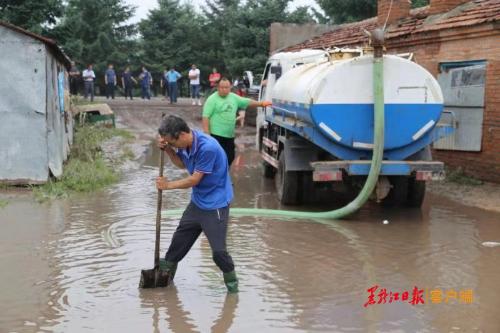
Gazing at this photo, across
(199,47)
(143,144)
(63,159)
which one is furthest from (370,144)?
(199,47)

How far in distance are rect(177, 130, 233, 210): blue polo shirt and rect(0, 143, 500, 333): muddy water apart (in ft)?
2.84

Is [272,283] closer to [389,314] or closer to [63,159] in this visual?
[389,314]

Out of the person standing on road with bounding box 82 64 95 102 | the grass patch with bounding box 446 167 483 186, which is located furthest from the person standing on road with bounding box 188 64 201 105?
the grass patch with bounding box 446 167 483 186

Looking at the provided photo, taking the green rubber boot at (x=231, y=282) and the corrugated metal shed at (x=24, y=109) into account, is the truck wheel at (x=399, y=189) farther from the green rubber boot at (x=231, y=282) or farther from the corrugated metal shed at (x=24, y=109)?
the corrugated metal shed at (x=24, y=109)

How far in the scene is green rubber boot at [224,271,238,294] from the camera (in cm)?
542

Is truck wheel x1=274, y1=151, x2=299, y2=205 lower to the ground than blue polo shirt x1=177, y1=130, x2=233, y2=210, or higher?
lower

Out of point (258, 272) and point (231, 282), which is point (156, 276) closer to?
point (231, 282)

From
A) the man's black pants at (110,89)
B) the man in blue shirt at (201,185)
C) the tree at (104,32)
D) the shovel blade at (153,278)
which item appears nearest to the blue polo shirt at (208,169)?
the man in blue shirt at (201,185)

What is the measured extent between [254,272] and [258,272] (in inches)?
1.6

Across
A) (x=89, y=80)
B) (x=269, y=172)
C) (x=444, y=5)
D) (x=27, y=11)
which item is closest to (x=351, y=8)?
(x=89, y=80)

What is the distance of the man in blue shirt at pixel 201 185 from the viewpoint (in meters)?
5.08

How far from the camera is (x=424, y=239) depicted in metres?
7.64

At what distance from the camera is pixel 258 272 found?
6230 millimetres

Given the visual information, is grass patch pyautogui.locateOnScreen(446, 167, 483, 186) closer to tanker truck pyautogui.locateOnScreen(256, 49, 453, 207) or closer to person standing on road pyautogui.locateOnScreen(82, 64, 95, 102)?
tanker truck pyautogui.locateOnScreen(256, 49, 453, 207)
